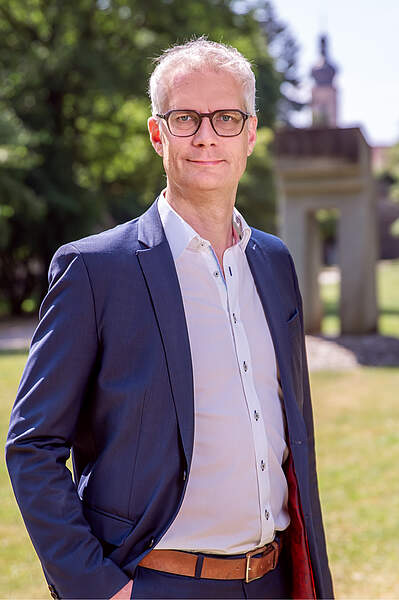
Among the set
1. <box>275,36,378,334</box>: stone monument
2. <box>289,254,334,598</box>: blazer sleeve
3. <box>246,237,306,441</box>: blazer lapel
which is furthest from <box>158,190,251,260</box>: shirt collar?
<box>275,36,378,334</box>: stone monument

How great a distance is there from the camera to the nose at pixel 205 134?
7.09 ft

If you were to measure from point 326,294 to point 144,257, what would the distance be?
27.1 meters

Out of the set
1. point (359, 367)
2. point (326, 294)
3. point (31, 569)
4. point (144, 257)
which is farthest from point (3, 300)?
point (144, 257)

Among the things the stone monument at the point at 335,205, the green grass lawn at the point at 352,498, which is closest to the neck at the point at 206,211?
the green grass lawn at the point at 352,498

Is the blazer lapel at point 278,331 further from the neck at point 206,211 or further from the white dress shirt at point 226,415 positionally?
the neck at point 206,211

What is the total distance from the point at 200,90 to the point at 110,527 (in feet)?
4.02

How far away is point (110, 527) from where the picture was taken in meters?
2.00

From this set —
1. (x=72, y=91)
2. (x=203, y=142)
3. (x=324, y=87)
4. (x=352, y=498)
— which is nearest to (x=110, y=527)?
(x=203, y=142)

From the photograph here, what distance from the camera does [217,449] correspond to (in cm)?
210

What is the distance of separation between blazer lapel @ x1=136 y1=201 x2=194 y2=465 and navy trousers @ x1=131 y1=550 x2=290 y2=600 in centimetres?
33

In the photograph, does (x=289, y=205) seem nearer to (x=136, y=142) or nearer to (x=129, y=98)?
(x=129, y=98)

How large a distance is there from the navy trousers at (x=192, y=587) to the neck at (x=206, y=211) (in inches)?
35.5

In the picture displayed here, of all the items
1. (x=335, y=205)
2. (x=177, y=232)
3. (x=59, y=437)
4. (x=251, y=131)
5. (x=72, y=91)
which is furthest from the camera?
(x=72, y=91)

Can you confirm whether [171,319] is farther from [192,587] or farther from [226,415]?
[192,587]
